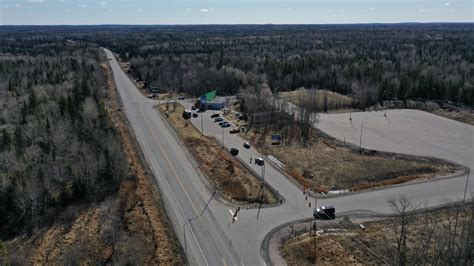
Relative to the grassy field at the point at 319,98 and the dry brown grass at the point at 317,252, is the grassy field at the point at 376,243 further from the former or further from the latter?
the grassy field at the point at 319,98

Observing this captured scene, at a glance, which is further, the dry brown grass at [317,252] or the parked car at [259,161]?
the parked car at [259,161]

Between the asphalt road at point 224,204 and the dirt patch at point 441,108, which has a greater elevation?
the dirt patch at point 441,108

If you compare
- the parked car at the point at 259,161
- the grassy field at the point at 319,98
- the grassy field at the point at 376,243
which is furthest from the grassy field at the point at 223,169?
the grassy field at the point at 319,98

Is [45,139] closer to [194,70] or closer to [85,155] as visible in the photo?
[85,155]

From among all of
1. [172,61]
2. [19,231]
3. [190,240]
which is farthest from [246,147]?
[172,61]

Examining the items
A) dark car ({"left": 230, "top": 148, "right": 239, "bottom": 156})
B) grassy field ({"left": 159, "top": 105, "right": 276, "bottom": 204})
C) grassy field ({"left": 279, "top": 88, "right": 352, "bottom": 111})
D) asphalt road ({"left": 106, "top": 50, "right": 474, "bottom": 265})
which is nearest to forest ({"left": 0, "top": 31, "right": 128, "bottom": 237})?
asphalt road ({"left": 106, "top": 50, "right": 474, "bottom": 265})
